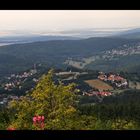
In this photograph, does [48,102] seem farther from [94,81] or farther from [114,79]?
[114,79]

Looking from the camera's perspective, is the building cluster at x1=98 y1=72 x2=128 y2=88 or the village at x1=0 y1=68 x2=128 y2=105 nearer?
the village at x1=0 y1=68 x2=128 y2=105

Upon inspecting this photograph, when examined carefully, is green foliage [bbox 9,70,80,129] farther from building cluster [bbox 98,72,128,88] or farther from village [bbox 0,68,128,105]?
building cluster [bbox 98,72,128,88]

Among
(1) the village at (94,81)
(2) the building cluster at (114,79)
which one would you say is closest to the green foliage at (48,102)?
(1) the village at (94,81)

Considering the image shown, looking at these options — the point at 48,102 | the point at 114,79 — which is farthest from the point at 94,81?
the point at 48,102

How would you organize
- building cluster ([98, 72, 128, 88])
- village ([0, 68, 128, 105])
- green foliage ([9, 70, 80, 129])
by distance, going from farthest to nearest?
building cluster ([98, 72, 128, 88]) → village ([0, 68, 128, 105]) → green foliage ([9, 70, 80, 129])

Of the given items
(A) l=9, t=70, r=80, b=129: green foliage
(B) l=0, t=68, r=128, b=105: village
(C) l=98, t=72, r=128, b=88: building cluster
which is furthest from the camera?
(C) l=98, t=72, r=128, b=88: building cluster

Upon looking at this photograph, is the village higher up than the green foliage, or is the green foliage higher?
the green foliage

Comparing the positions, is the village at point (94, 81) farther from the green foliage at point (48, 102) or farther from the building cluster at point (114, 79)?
Answer: the green foliage at point (48, 102)

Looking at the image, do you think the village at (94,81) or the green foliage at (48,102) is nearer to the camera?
the green foliage at (48,102)

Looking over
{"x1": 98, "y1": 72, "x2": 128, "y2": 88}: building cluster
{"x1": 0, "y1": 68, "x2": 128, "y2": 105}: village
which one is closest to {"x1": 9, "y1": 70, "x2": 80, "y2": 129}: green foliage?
{"x1": 0, "y1": 68, "x2": 128, "y2": 105}: village

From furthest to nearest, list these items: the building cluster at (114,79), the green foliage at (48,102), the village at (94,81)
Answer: the building cluster at (114,79), the village at (94,81), the green foliage at (48,102)
